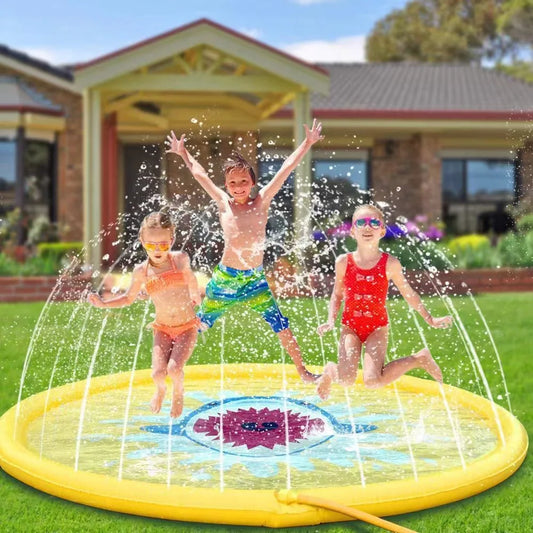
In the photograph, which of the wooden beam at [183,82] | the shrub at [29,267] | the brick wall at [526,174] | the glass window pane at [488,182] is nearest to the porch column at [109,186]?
the shrub at [29,267]

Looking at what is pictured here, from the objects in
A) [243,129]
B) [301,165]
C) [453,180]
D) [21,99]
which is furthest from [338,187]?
[21,99]

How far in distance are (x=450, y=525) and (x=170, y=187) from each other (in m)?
15.0

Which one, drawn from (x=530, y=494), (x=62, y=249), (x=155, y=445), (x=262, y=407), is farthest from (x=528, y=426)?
(x=62, y=249)

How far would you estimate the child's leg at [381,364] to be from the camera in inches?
180

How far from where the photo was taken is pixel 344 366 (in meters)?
4.62

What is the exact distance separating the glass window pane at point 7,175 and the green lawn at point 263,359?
5009mm

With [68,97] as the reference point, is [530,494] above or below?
below

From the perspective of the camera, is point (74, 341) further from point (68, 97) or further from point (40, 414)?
point (68, 97)

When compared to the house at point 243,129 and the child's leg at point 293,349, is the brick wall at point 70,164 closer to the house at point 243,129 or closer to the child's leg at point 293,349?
the house at point 243,129

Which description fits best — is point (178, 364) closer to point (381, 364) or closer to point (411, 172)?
point (381, 364)

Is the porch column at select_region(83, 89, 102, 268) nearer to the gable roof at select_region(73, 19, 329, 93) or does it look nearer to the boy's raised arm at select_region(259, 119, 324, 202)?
the gable roof at select_region(73, 19, 329, 93)

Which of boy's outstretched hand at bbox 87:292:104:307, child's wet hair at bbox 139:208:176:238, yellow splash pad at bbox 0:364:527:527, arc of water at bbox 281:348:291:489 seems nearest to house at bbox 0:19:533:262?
arc of water at bbox 281:348:291:489

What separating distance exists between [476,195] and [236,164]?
52.3ft

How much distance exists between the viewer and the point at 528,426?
5.47 m
